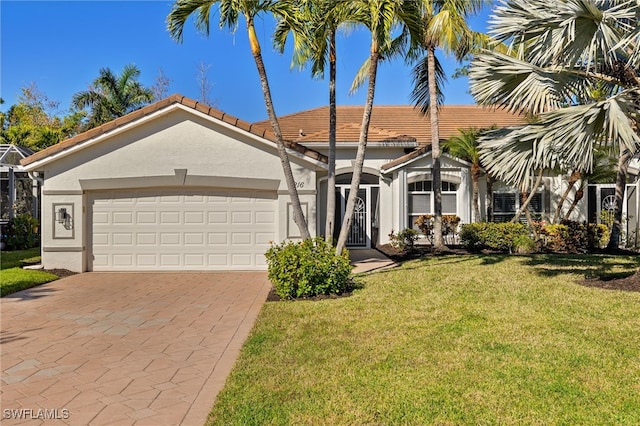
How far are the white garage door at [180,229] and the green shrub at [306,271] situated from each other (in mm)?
3962

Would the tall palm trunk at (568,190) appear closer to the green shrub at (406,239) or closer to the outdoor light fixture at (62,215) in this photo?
the green shrub at (406,239)

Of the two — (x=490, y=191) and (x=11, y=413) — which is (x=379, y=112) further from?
(x=11, y=413)

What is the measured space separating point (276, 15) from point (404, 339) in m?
7.20

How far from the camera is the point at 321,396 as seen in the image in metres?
4.51

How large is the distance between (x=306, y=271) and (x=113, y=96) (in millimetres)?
21110

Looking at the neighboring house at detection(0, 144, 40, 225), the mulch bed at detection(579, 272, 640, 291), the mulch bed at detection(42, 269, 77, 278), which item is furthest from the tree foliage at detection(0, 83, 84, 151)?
the mulch bed at detection(579, 272, 640, 291)

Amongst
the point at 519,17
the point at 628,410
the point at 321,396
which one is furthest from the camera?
the point at 519,17

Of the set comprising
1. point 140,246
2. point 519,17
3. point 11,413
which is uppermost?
point 519,17

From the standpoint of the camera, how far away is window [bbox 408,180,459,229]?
18.0 metres

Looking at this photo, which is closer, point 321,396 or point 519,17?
point 321,396

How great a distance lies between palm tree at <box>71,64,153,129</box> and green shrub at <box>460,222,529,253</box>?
63.4ft

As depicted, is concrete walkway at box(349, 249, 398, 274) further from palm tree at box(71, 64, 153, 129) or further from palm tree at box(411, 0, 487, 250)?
palm tree at box(71, 64, 153, 129)

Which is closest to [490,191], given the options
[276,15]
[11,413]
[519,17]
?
[519,17]

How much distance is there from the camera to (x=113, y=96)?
25.5 meters
